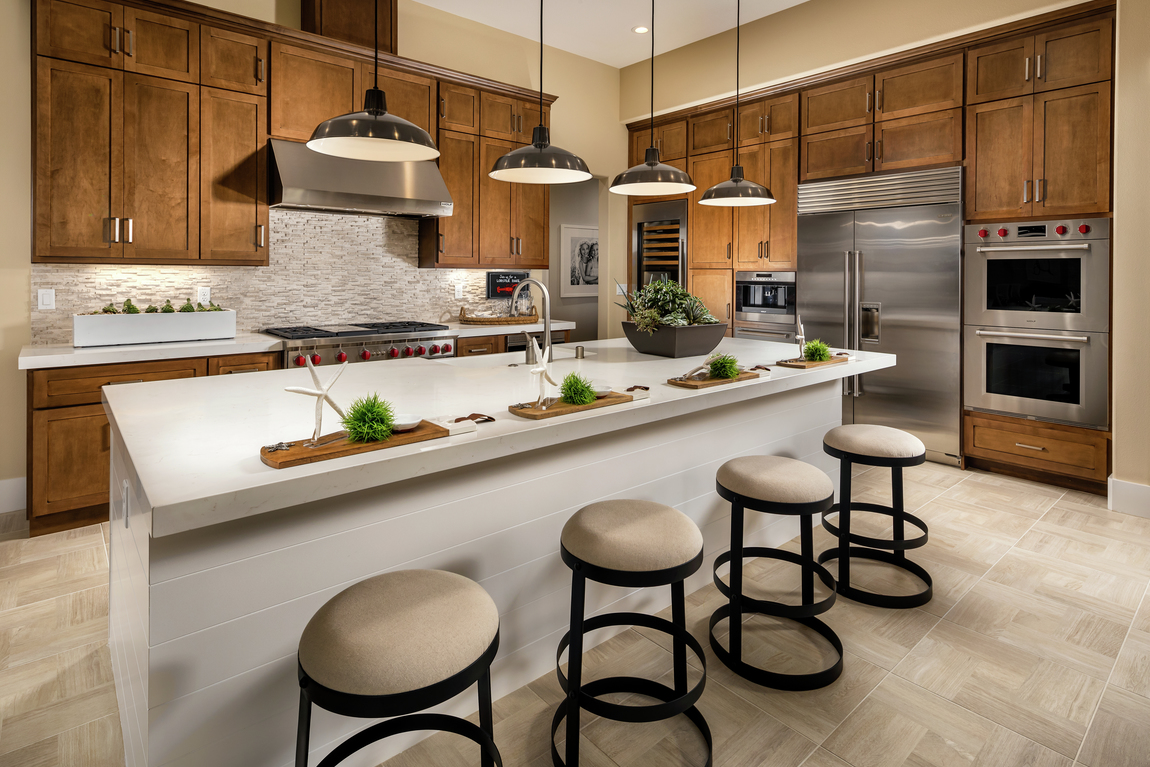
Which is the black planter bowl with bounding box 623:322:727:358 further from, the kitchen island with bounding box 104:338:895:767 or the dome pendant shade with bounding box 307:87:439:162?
the dome pendant shade with bounding box 307:87:439:162

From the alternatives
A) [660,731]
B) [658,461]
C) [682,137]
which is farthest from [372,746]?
[682,137]

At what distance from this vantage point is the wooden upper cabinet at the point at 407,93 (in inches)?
173

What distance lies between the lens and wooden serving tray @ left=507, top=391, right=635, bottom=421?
1796 mm

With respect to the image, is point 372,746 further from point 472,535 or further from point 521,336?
point 521,336

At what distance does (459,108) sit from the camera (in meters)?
4.82

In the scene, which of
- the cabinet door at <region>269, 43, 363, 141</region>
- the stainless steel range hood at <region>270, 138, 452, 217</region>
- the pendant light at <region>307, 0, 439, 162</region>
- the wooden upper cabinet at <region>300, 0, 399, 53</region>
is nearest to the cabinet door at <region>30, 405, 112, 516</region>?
the stainless steel range hood at <region>270, 138, 452, 217</region>

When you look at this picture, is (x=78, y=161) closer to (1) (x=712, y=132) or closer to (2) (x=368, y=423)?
(2) (x=368, y=423)

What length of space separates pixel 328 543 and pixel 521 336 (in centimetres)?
353

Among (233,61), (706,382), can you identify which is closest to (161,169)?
(233,61)

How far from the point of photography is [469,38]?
5156 mm

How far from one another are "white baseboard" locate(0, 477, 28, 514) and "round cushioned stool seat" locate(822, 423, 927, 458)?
4213 millimetres

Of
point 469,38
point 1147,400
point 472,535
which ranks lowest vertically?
point 472,535

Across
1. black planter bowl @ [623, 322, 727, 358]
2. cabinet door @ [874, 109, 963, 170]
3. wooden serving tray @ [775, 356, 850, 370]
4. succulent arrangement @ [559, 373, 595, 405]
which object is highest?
cabinet door @ [874, 109, 963, 170]

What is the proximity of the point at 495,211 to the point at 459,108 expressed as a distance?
0.79m
